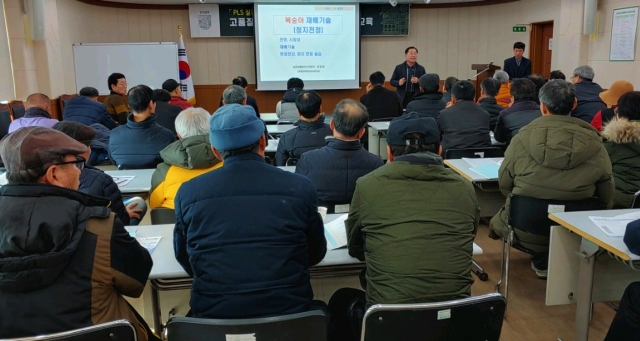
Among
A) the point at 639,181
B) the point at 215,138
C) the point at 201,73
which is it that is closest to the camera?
the point at 215,138

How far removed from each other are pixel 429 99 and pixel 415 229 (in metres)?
4.11

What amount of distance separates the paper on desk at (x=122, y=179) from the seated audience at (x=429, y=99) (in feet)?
10.6

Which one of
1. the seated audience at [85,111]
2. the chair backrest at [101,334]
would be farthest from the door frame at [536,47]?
the chair backrest at [101,334]

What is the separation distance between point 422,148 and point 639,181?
1.88m

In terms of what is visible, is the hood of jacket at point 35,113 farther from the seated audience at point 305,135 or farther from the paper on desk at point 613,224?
the paper on desk at point 613,224

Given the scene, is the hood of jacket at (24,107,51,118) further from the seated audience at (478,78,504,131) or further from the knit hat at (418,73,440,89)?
the seated audience at (478,78,504,131)

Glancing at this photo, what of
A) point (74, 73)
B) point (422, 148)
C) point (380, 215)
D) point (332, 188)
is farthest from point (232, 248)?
point (74, 73)

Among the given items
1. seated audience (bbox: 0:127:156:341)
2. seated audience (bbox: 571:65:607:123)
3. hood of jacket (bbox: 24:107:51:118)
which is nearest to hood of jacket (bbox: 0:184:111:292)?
seated audience (bbox: 0:127:156:341)

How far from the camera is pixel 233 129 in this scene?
5.54 feet

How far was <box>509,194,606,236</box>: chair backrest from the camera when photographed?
2.69 m

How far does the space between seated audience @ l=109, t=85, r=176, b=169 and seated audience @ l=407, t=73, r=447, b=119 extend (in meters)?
2.89

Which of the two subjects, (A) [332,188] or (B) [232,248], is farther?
(A) [332,188]

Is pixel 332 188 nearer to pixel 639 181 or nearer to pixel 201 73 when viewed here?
pixel 639 181

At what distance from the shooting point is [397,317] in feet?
4.84
